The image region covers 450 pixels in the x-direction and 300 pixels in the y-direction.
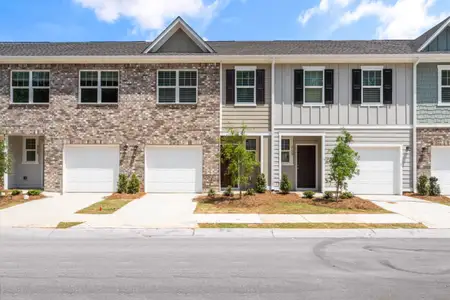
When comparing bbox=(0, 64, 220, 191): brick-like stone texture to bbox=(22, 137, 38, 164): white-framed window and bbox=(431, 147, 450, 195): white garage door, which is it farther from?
bbox=(431, 147, 450, 195): white garage door

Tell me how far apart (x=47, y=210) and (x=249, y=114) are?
9.41 meters

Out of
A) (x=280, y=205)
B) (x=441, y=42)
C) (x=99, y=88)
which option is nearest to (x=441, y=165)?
(x=441, y=42)

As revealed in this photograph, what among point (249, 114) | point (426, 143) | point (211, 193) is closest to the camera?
point (211, 193)

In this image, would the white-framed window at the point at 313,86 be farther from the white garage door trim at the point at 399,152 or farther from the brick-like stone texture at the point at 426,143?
the brick-like stone texture at the point at 426,143

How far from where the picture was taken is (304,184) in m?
15.5

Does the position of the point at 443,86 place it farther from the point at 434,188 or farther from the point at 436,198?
the point at 436,198

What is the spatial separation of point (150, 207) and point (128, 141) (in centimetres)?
463

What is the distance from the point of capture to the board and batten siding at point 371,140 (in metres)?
14.5

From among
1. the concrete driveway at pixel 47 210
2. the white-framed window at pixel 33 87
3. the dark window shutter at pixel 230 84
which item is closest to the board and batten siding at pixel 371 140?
the dark window shutter at pixel 230 84

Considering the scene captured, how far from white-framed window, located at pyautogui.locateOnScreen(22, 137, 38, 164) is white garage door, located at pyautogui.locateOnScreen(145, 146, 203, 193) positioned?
21.5ft

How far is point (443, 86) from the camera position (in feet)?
47.3

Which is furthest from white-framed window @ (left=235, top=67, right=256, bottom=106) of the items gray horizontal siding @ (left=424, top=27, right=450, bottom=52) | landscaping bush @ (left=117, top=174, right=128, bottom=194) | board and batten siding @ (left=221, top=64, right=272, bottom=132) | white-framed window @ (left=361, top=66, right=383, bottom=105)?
gray horizontal siding @ (left=424, top=27, right=450, bottom=52)

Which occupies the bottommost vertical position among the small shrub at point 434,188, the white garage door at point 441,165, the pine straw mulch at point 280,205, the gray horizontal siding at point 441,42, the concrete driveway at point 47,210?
the concrete driveway at point 47,210

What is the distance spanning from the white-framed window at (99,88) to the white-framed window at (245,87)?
5.95 metres
